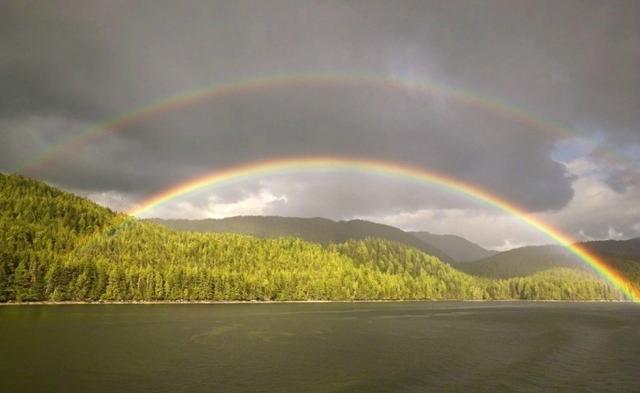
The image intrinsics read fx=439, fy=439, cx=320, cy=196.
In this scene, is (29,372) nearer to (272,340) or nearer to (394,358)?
(272,340)

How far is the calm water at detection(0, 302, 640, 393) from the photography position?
51750mm

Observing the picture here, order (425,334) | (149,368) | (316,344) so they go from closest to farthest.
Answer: (149,368), (316,344), (425,334)

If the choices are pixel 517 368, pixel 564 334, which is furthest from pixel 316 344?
pixel 564 334

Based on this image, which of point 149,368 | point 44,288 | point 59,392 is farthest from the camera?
point 44,288

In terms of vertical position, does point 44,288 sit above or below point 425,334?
above

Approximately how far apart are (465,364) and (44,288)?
170m

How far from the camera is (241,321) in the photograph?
4975 inches

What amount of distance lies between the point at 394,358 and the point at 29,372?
51.2 m

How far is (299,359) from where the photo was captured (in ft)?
225

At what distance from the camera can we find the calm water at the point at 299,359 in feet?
170

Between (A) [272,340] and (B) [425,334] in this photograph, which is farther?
(B) [425,334]

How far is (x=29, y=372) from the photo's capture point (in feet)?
178

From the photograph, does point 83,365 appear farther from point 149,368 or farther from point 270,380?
point 270,380

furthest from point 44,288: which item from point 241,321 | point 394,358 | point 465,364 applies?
point 465,364
